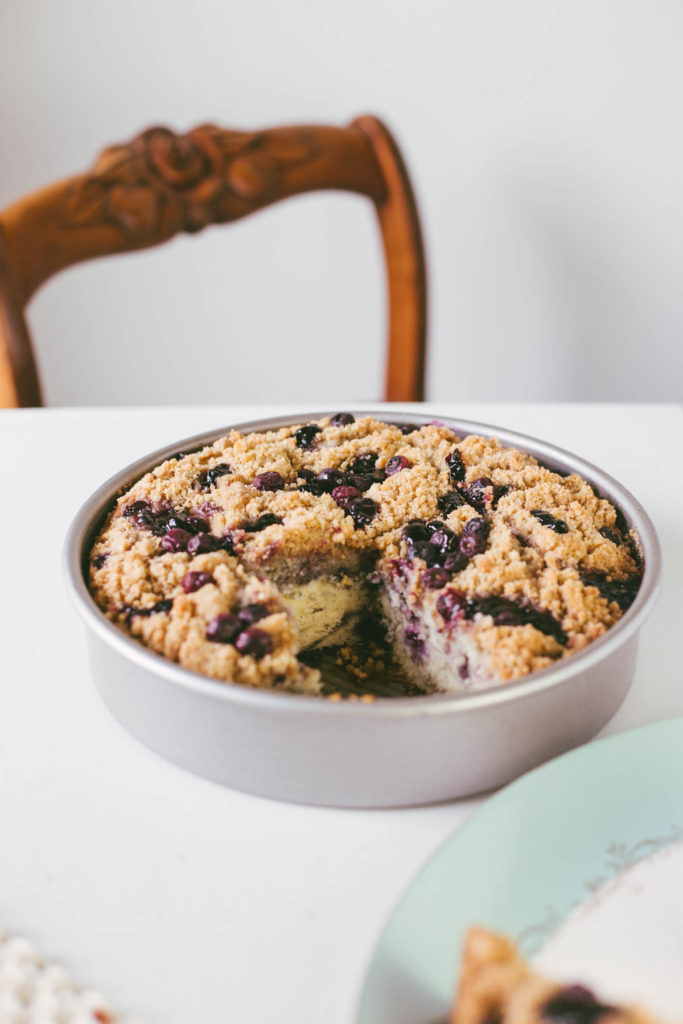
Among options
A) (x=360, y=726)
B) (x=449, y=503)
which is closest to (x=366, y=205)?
(x=449, y=503)

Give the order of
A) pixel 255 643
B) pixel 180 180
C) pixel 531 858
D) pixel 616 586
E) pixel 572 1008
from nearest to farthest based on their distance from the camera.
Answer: pixel 572 1008 < pixel 531 858 < pixel 255 643 < pixel 616 586 < pixel 180 180

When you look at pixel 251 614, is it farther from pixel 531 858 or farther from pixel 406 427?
pixel 406 427

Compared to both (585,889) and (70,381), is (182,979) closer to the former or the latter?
(585,889)

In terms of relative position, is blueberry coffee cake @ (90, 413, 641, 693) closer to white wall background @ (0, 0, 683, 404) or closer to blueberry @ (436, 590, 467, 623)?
blueberry @ (436, 590, 467, 623)

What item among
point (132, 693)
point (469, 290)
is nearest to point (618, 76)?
point (469, 290)

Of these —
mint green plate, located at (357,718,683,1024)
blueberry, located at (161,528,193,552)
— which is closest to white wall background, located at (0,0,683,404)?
blueberry, located at (161,528,193,552)

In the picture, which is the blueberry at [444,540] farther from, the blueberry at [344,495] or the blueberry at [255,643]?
the blueberry at [255,643]

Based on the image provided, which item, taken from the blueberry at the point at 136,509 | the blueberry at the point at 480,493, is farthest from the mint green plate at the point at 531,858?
the blueberry at the point at 136,509
